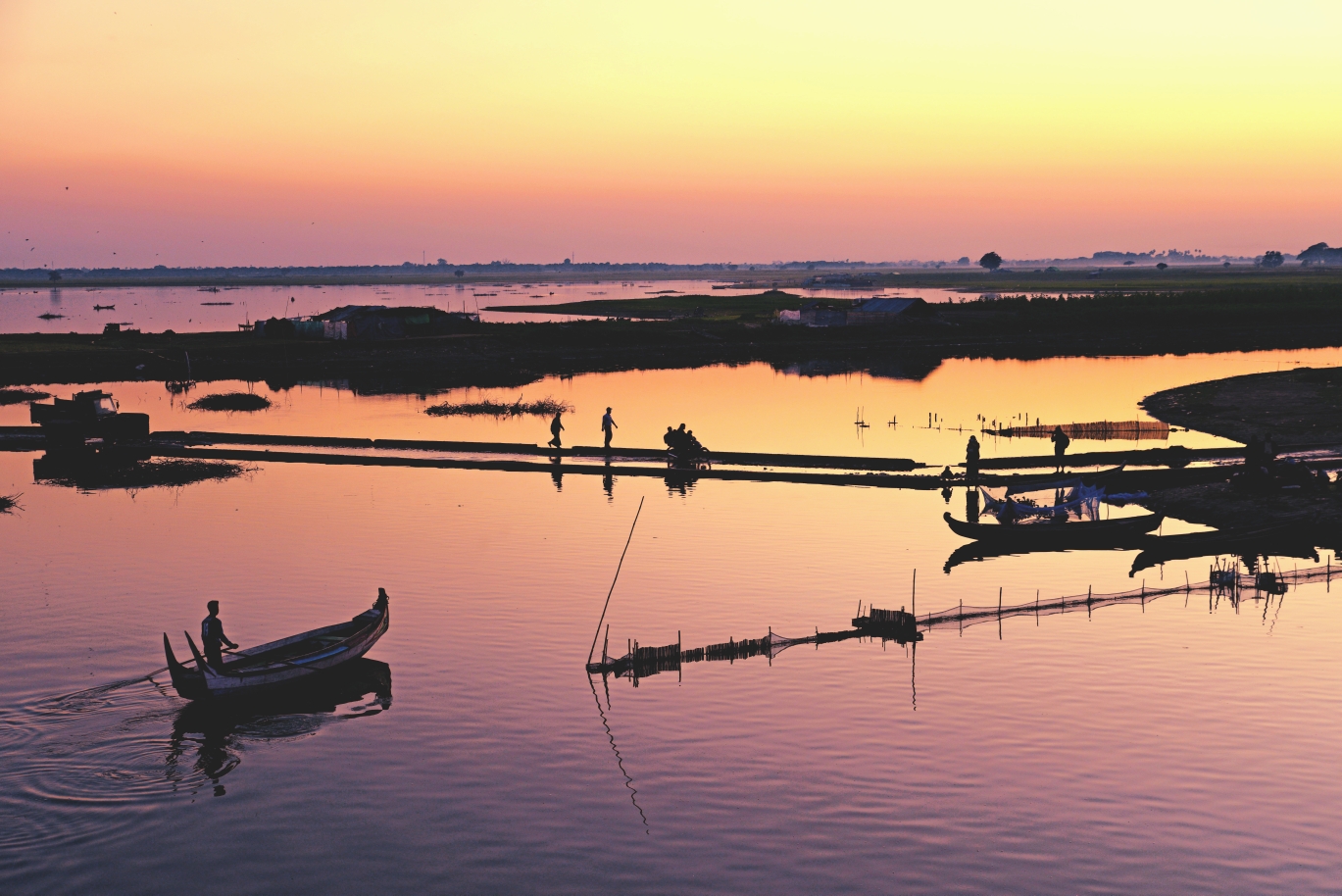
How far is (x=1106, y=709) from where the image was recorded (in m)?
20.3

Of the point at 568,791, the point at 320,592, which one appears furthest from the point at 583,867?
the point at 320,592

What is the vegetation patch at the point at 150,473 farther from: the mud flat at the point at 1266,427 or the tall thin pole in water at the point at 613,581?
the mud flat at the point at 1266,427

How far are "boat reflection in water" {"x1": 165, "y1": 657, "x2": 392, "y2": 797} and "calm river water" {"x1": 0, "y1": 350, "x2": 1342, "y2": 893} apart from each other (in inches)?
3.3

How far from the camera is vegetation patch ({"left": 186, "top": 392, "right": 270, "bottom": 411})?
64.4m

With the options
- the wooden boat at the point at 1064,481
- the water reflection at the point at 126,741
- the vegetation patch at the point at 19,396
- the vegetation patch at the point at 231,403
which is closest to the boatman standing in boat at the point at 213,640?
the water reflection at the point at 126,741

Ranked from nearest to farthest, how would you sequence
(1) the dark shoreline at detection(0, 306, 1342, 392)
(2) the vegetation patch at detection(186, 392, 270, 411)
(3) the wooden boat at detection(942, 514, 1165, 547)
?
(3) the wooden boat at detection(942, 514, 1165, 547) → (2) the vegetation patch at detection(186, 392, 270, 411) → (1) the dark shoreline at detection(0, 306, 1342, 392)

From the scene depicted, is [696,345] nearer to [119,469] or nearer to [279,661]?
[119,469]

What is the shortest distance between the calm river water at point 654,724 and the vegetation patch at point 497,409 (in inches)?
1000

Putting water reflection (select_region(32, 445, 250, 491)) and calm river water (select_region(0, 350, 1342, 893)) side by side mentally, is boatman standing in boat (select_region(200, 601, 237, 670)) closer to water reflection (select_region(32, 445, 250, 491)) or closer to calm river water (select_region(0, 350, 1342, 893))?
calm river water (select_region(0, 350, 1342, 893))

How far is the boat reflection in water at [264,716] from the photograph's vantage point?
61.6 ft

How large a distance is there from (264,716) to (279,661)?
102 cm

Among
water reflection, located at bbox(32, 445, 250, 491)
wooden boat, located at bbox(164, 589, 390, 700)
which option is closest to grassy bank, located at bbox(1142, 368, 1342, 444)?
wooden boat, located at bbox(164, 589, 390, 700)

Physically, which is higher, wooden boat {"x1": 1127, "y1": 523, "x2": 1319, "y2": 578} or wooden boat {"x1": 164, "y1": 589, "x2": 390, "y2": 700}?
wooden boat {"x1": 164, "y1": 589, "x2": 390, "y2": 700}

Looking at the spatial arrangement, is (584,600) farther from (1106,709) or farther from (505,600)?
(1106,709)
